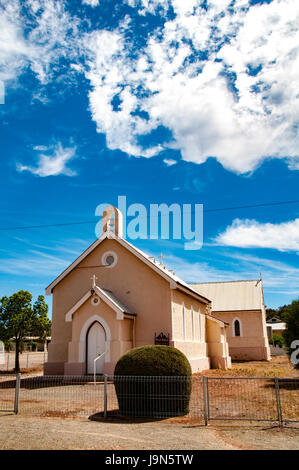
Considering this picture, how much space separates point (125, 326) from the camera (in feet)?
74.3

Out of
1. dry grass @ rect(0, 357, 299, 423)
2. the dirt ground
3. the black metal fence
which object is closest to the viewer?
the dirt ground

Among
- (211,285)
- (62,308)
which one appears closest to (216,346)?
(62,308)

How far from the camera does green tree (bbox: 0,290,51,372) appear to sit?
27469mm

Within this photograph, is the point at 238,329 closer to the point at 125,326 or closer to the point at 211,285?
the point at 211,285

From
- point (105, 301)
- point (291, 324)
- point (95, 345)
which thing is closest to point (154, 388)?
point (291, 324)

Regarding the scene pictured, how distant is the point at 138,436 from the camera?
9617mm

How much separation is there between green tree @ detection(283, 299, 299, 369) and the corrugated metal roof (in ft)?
76.0

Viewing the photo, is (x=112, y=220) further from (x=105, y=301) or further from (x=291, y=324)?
(x=291, y=324)

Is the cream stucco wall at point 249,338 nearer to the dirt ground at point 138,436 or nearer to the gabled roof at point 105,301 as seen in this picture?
the gabled roof at point 105,301

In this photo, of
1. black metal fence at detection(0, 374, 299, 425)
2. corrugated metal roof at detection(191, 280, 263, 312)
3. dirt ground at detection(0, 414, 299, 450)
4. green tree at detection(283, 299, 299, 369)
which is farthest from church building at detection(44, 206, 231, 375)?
corrugated metal roof at detection(191, 280, 263, 312)

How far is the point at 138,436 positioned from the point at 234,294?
37182mm

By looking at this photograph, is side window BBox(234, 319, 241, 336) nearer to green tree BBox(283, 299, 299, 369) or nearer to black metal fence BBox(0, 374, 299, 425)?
black metal fence BBox(0, 374, 299, 425)
